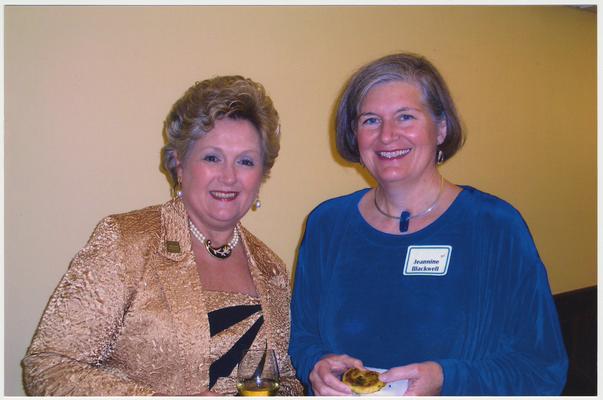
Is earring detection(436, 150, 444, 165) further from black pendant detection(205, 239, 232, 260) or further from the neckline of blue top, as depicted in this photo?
black pendant detection(205, 239, 232, 260)

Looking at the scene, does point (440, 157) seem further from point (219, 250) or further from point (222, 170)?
point (219, 250)

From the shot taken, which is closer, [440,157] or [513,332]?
[513,332]

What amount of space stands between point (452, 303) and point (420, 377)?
0.72 feet

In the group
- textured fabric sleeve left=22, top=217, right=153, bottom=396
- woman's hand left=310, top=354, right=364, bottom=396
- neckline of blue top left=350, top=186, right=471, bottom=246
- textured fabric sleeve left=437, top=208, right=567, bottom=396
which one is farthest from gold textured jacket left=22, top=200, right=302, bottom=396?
textured fabric sleeve left=437, top=208, right=567, bottom=396

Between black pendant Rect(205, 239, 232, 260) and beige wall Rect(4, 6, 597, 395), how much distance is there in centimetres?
49

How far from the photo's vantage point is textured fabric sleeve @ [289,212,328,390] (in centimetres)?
161

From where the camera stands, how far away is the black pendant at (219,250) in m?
1.81

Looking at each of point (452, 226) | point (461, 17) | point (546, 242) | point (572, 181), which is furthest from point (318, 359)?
point (572, 181)

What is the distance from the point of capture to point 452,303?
4.64 feet

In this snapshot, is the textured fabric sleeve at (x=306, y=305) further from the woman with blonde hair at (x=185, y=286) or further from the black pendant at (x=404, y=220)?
the black pendant at (x=404, y=220)

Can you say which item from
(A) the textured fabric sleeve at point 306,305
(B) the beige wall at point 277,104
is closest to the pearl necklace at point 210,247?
(A) the textured fabric sleeve at point 306,305

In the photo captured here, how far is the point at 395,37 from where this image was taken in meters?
2.65

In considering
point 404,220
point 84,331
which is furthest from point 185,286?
point 404,220

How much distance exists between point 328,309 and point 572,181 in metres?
2.50
